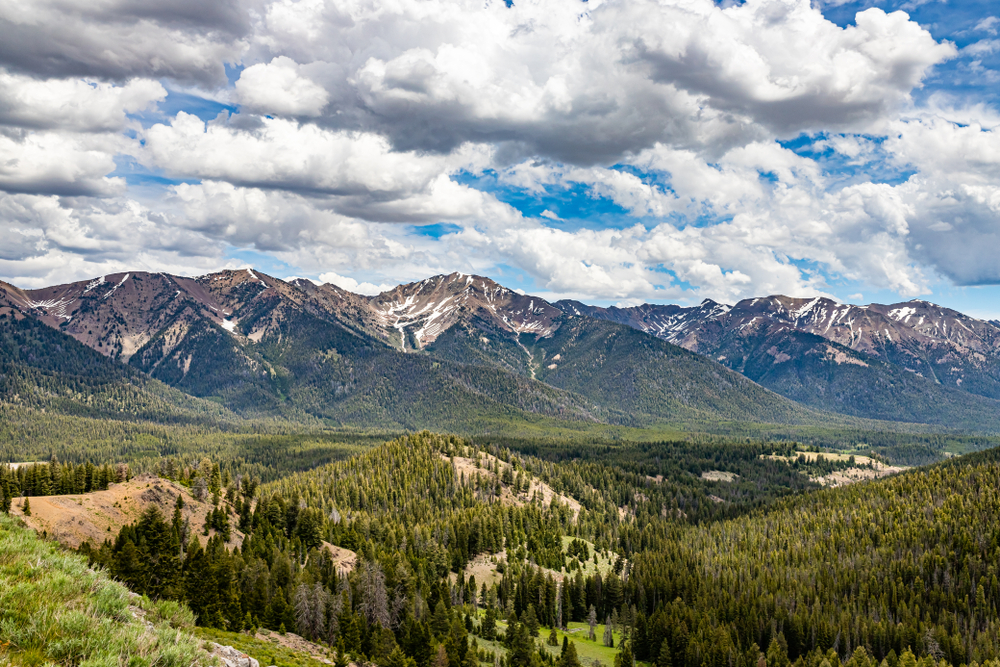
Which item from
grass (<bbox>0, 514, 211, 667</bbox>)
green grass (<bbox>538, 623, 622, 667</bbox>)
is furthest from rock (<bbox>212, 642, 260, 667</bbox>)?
green grass (<bbox>538, 623, 622, 667</bbox>)

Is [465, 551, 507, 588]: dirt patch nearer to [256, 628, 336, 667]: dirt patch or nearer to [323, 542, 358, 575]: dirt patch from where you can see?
[323, 542, 358, 575]: dirt patch

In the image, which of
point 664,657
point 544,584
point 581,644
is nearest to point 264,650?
point 664,657

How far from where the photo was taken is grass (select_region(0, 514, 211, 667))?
20953 mm

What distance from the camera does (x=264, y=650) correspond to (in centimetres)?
7219

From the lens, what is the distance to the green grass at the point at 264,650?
67188 millimetres

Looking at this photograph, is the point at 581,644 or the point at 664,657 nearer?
the point at 664,657

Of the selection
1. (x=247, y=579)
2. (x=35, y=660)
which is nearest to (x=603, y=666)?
(x=247, y=579)

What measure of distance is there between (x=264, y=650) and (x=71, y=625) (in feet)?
190

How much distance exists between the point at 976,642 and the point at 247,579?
495 ft

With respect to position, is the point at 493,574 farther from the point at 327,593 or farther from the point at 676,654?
the point at 327,593

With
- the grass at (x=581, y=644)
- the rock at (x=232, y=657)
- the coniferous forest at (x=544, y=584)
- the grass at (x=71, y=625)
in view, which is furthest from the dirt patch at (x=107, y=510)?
the rock at (x=232, y=657)

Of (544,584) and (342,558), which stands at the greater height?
(342,558)

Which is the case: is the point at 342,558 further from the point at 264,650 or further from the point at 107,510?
the point at 264,650

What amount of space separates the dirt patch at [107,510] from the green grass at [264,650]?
100 feet
